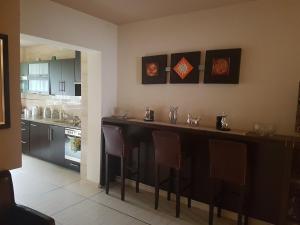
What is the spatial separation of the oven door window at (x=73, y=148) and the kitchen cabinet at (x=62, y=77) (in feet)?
3.07

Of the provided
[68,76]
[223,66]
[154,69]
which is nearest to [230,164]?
[223,66]

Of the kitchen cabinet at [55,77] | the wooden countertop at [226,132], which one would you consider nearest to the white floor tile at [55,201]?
the wooden countertop at [226,132]

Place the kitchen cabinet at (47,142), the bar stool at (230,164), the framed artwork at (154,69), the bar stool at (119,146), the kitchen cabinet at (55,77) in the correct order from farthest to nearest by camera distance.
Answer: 1. the kitchen cabinet at (55,77)
2. the kitchen cabinet at (47,142)
3. the framed artwork at (154,69)
4. the bar stool at (119,146)
5. the bar stool at (230,164)

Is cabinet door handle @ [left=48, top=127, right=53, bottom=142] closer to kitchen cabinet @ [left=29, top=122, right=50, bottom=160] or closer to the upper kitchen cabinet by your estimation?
kitchen cabinet @ [left=29, top=122, right=50, bottom=160]

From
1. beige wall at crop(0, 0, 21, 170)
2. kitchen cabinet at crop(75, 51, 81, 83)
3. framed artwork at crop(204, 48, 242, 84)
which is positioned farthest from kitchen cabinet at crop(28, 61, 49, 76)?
framed artwork at crop(204, 48, 242, 84)

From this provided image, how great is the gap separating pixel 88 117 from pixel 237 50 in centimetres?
248

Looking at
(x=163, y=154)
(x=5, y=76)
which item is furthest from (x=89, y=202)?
(x=5, y=76)

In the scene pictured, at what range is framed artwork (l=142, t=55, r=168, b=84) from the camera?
3.42 m

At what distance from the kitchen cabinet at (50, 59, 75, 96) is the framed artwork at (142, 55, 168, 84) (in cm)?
175

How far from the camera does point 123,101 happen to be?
3.92 metres

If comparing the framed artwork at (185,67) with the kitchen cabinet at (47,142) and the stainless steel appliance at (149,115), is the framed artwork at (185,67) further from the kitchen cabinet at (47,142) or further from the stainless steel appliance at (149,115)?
the kitchen cabinet at (47,142)

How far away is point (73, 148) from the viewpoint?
432cm

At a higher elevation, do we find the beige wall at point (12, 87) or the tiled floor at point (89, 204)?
the beige wall at point (12, 87)

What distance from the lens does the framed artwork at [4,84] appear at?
1846 millimetres
